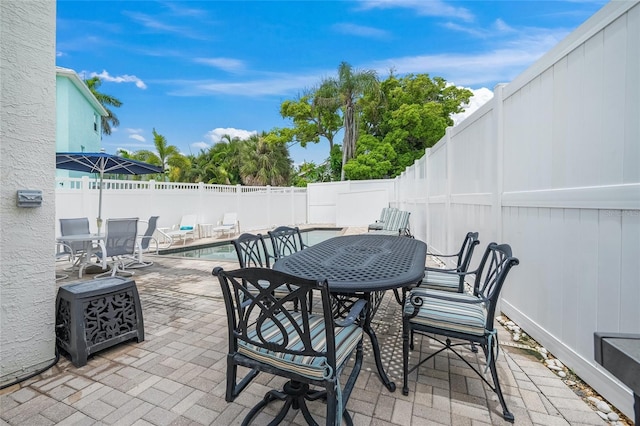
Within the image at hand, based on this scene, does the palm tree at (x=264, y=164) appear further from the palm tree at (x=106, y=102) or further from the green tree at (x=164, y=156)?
the palm tree at (x=106, y=102)

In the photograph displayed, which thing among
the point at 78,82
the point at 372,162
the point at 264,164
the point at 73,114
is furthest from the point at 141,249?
the point at 264,164

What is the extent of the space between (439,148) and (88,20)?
1393cm

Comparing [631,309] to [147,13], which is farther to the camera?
[147,13]

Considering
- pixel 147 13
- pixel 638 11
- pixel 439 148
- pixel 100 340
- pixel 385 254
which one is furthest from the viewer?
pixel 147 13

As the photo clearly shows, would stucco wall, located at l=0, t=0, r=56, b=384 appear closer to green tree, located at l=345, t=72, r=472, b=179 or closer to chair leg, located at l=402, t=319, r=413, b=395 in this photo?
Answer: chair leg, located at l=402, t=319, r=413, b=395

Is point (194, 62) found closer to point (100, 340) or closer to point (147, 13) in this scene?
point (147, 13)

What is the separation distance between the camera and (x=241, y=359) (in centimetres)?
144

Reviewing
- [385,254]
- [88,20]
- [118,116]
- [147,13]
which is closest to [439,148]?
[385,254]

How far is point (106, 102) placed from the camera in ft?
66.8

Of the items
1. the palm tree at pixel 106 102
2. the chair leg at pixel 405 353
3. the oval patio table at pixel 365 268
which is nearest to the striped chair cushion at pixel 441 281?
the oval patio table at pixel 365 268

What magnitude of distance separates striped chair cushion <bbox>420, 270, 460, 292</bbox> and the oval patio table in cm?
24

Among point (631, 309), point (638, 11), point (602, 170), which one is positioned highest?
point (638, 11)

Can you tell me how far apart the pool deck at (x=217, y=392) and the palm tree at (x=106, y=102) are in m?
21.3

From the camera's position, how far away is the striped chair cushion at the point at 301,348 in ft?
4.11
